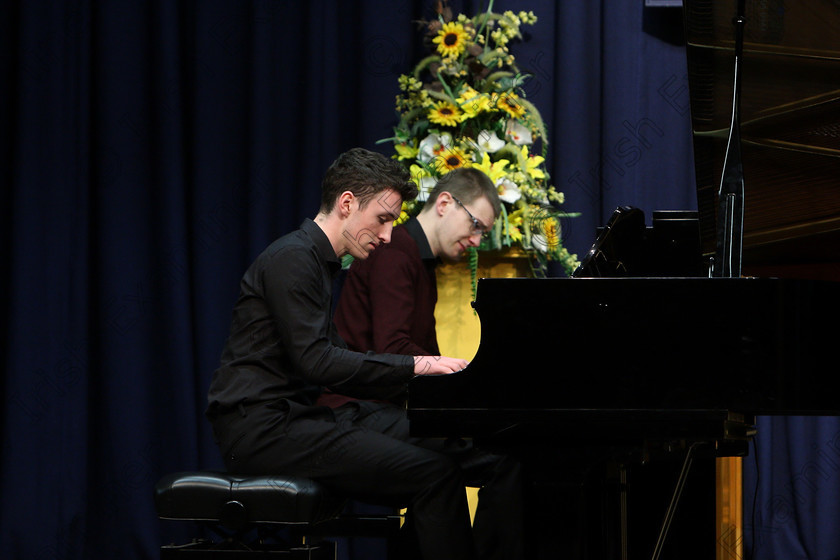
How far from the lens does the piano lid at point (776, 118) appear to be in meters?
2.11

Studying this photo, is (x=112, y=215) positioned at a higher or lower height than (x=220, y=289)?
higher

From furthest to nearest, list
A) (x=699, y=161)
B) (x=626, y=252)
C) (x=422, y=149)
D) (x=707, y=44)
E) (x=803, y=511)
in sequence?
1. (x=803, y=511)
2. (x=422, y=149)
3. (x=626, y=252)
4. (x=699, y=161)
5. (x=707, y=44)

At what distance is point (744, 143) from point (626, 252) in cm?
68

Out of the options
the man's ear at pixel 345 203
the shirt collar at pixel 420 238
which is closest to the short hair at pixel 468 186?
the shirt collar at pixel 420 238

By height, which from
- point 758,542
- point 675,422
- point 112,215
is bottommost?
point 758,542

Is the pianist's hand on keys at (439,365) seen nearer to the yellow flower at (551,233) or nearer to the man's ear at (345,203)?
the man's ear at (345,203)

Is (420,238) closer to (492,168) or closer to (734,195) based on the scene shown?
(492,168)

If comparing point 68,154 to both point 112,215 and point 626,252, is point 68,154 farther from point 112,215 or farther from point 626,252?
point 626,252

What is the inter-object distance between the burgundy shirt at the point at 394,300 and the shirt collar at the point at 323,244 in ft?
1.20

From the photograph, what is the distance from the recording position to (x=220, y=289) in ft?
13.8

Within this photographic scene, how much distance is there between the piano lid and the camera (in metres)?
2.11

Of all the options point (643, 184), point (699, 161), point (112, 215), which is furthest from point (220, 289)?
point (699, 161)

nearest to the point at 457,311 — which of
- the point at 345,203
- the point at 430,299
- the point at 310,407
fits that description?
the point at 430,299

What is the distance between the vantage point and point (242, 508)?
229 cm
